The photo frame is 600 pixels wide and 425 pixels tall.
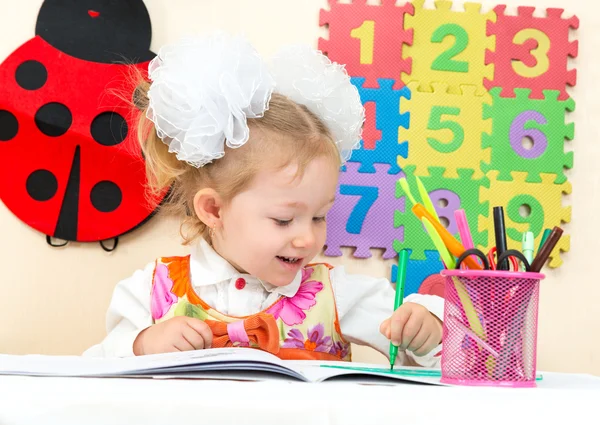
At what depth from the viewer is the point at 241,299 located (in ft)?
3.77

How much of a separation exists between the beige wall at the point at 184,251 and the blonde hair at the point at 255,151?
0.24 m

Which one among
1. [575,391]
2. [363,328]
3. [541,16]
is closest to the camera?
[575,391]

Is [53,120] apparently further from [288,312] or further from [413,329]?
[413,329]

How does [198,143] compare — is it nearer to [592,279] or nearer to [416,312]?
[416,312]

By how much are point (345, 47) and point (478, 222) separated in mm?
415

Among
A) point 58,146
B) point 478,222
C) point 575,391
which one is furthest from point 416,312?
point 58,146

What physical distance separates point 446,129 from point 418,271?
0.28 meters

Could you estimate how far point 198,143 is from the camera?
101cm

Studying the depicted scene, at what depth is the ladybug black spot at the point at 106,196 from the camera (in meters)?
1.33

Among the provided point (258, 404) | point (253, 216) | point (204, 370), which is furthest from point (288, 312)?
point (258, 404)

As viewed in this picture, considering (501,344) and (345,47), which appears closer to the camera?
(501,344)

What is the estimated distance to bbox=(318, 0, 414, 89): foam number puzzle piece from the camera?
54.6 inches

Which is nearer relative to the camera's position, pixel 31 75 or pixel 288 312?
pixel 288 312

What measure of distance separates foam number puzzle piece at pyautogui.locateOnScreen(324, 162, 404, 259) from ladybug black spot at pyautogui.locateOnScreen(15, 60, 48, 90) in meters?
0.58
